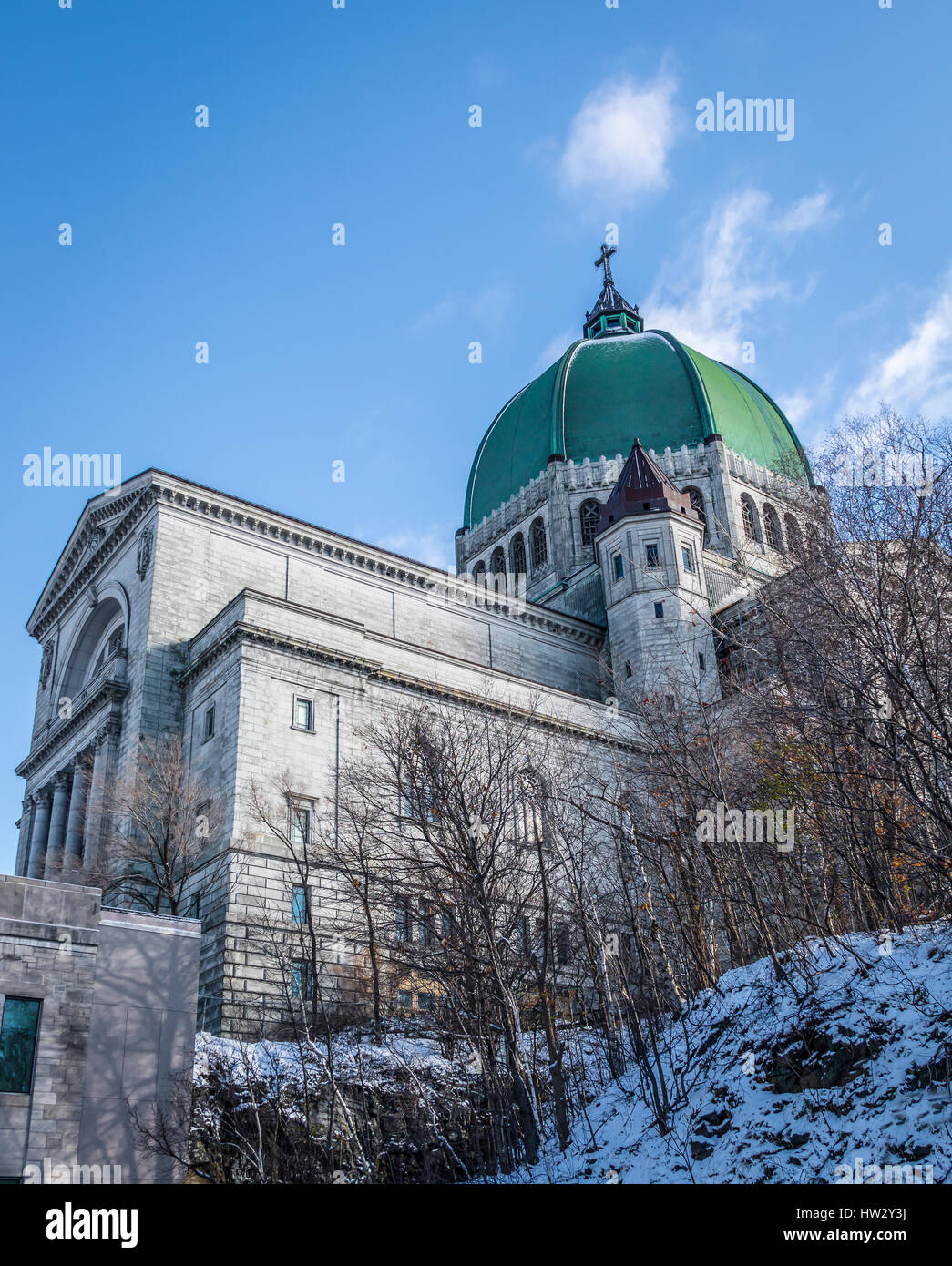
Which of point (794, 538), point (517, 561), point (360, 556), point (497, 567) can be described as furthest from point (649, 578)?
point (794, 538)

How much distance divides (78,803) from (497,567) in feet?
92.5

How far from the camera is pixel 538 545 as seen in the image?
189 feet

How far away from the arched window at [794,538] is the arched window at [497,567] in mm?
41558

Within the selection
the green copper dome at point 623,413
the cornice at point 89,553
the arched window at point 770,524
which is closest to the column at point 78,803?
the cornice at point 89,553

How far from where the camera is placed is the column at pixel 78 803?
1416 inches

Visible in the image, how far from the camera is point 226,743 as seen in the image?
98.7 feet

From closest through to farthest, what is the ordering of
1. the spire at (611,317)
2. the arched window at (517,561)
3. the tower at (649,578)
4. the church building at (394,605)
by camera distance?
the church building at (394,605), the tower at (649,578), the arched window at (517,561), the spire at (611,317)

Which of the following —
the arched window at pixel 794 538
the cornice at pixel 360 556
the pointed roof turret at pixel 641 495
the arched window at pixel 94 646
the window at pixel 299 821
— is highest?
the pointed roof turret at pixel 641 495

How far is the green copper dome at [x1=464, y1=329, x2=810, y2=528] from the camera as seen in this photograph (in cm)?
5684

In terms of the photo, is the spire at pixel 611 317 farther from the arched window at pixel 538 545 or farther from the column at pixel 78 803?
the column at pixel 78 803

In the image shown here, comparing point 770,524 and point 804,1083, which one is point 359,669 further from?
point 770,524

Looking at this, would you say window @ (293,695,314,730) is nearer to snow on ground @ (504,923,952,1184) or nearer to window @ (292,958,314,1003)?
window @ (292,958,314,1003)
